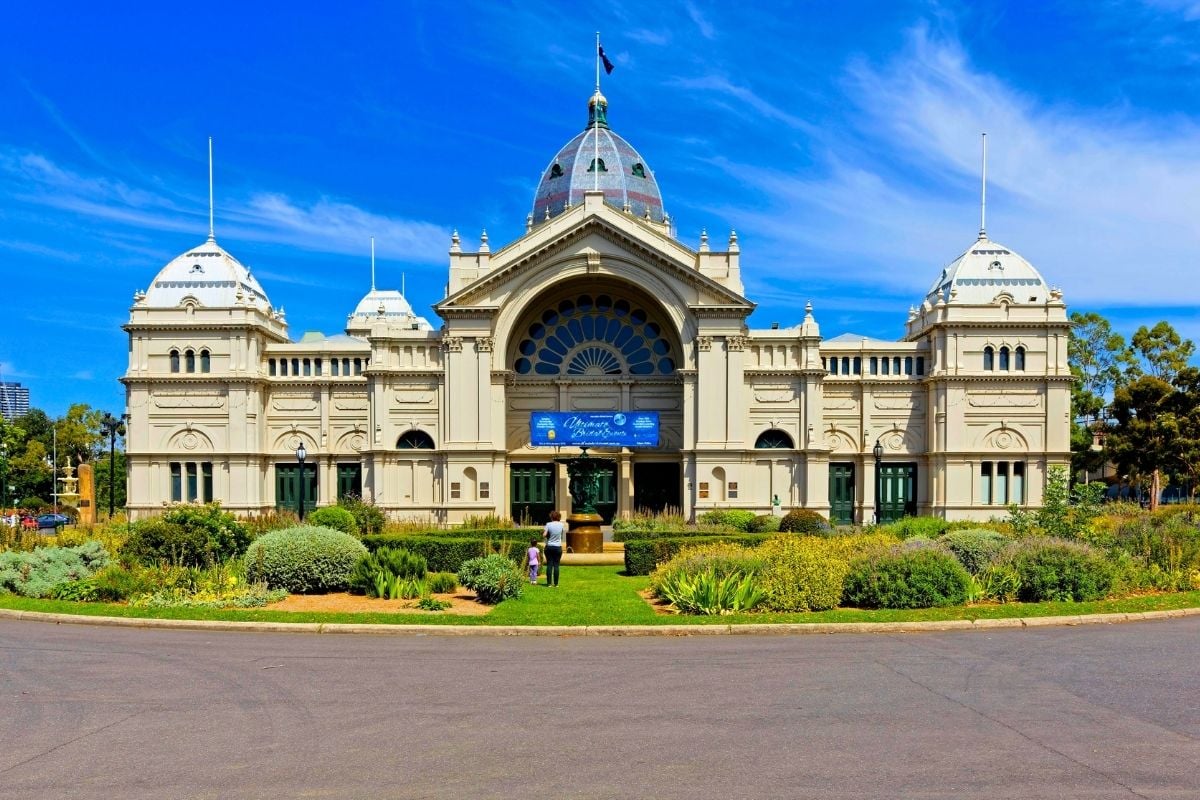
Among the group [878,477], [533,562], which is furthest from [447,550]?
[878,477]

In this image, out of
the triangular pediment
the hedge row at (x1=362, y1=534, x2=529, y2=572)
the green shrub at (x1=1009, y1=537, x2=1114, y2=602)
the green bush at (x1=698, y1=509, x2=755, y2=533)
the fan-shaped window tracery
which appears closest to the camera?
the green shrub at (x1=1009, y1=537, x2=1114, y2=602)

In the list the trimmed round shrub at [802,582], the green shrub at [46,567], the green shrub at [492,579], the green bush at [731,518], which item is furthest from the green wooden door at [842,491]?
the green shrub at [46,567]

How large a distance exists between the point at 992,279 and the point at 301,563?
41689mm

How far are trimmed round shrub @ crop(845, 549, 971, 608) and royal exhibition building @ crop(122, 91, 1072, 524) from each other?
89.1 ft

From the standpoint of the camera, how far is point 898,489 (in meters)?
49.7

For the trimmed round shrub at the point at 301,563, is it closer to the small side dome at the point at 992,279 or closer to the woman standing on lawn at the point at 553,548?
the woman standing on lawn at the point at 553,548

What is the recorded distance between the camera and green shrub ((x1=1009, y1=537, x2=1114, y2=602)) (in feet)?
62.4

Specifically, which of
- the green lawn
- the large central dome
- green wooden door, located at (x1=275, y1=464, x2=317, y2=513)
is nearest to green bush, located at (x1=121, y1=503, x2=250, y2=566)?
the green lawn

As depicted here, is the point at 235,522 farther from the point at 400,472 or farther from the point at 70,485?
the point at 70,485

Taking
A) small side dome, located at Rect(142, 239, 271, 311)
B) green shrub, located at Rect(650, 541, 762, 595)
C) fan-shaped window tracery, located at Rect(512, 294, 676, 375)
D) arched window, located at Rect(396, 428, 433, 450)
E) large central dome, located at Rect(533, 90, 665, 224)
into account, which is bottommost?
green shrub, located at Rect(650, 541, 762, 595)

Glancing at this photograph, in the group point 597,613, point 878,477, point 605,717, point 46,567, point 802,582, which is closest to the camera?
point 605,717

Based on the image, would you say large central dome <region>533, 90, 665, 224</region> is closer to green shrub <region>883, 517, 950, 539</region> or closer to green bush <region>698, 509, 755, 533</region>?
green bush <region>698, 509, 755, 533</region>

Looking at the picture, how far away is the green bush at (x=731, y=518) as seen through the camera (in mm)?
39156

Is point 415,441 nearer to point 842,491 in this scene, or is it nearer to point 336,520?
point 336,520
